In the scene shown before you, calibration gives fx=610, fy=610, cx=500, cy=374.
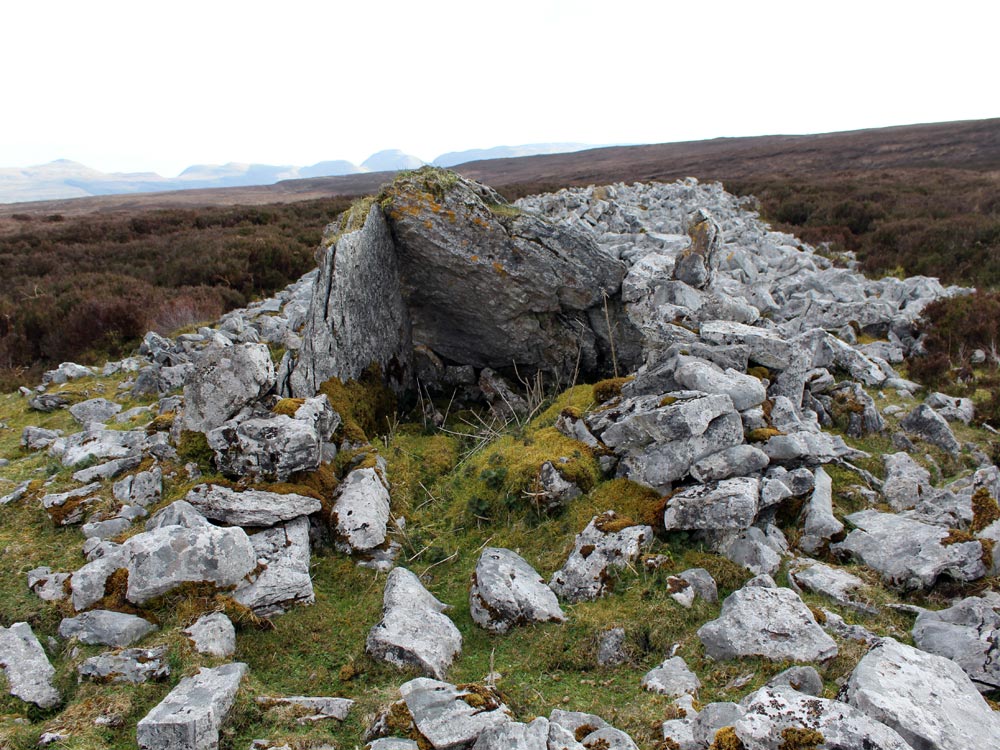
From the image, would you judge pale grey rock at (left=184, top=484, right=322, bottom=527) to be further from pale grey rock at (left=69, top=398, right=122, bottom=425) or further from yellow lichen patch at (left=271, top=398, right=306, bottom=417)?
pale grey rock at (left=69, top=398, right=122, bottom=425)

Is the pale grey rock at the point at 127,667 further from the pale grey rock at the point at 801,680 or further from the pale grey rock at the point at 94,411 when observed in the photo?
the pale grey rock at the point at 94,411

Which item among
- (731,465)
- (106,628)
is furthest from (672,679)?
(106,628)

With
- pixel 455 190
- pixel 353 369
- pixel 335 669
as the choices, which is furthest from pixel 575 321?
pixel 335 669

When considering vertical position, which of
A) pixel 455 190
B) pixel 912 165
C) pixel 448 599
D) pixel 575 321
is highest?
pixel 912 165

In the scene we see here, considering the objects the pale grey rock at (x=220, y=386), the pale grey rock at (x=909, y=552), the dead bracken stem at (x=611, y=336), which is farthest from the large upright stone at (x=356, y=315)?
the pale grey rock at (x=909, y=552)

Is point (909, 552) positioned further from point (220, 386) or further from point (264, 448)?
point (220, 386)

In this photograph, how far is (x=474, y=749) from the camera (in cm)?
326

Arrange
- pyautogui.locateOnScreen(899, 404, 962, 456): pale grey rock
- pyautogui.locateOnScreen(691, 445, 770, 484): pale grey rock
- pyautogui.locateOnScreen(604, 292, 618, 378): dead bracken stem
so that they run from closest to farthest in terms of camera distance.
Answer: pyautogui.locateOnScreen(691, 445, 770, 484): pale grey rock, pyautogui.locateOnScreen(899, 404, 962, 456): pale grey rock, pyautogui.locateOnScreen(604, 292, 618, 378): dead bracken stem

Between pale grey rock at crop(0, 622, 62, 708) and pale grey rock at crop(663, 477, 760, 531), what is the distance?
4.75 meters

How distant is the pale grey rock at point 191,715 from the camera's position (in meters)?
3.45

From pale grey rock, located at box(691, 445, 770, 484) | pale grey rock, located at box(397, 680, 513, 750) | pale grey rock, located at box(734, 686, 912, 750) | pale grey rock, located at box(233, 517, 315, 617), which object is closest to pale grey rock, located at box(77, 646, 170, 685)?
pale grey rock, located at box(233, 517, 315, 617)

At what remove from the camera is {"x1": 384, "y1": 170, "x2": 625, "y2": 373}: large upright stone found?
9070 mm

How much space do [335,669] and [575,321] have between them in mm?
6545

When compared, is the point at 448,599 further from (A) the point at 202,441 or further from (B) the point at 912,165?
(B) the point at 912,165
